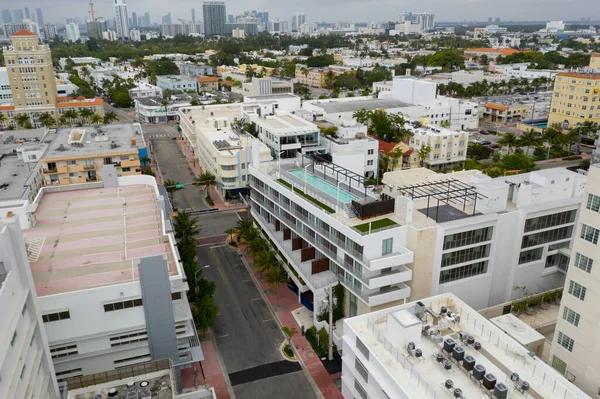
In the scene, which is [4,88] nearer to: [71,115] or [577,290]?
[71,115]

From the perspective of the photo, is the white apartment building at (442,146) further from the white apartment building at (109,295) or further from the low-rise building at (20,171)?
the low-rise building at (20,171)

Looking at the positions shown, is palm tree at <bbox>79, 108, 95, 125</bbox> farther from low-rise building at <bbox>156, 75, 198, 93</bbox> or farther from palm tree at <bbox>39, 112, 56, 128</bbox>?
low-rise building at <bbox>156, 75, 198, 93</bbox>

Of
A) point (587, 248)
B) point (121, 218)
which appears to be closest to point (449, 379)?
point (587, 248)

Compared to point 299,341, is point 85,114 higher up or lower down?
higher up

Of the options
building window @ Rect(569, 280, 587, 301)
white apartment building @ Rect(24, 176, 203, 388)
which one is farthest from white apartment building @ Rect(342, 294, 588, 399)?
white apartment building @ Rect(24, 176, 203, 388)

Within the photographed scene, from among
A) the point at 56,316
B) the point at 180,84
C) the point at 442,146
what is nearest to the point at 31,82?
the point at 180,84

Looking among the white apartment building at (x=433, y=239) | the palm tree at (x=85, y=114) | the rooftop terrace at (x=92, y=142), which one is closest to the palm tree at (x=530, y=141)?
the white apartment building at (x=433, y=239)

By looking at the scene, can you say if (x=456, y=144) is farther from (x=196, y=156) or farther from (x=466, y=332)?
(x=466, y=332)
